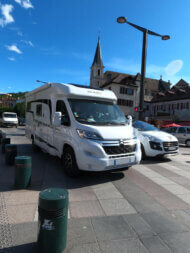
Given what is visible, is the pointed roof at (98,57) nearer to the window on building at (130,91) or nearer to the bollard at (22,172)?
the window on building at (130,91)

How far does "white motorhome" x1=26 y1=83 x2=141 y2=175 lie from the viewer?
4.45 metres

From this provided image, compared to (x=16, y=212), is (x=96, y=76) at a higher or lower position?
higher

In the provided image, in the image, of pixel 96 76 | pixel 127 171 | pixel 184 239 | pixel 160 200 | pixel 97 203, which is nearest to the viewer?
pixel 184 239

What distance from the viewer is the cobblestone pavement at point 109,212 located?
8.11 feet

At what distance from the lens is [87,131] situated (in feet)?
14.8

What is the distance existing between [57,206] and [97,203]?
1.79 metres

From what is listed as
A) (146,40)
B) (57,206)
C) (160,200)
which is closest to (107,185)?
(160,200)

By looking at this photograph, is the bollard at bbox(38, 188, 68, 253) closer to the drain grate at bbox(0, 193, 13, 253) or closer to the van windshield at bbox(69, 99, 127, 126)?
the drain grate at bbox(0, 193, 13, 253)

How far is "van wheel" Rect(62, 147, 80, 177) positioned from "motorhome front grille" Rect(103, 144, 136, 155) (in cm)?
95

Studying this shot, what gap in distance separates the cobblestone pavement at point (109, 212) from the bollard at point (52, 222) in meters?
0.31

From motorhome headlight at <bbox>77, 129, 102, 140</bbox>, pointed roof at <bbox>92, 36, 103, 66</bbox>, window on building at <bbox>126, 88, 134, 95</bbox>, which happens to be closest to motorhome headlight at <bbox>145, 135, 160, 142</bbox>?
motorhome headlight at <bbox>77, 129, 102, 140</bbox>

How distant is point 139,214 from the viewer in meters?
3.30

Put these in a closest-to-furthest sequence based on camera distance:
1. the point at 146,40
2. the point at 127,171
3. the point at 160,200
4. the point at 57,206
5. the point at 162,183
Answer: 1. the point at 57,206
2. the point at 160,200
3. the point at 162,183
4. the point at 127,171
5. the point at 146,40

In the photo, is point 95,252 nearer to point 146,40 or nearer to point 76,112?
point 76,112
